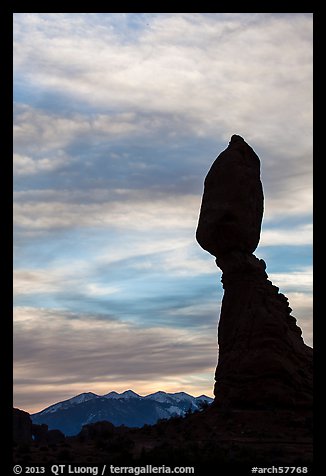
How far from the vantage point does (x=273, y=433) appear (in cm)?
3438

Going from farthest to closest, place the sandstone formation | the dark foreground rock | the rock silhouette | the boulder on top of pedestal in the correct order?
1. the sandstone formation
2. the boulder on top of pedestal
3. the rock silhouette
4. the dark foreground rock

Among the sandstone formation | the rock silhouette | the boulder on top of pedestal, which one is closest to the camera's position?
the rock silhouette

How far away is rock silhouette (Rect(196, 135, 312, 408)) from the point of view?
38.3 m

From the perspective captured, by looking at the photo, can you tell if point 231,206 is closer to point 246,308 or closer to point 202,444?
point 246,308

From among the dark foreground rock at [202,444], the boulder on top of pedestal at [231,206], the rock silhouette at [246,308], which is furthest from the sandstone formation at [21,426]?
the boulder on top of pedestal at [231,206]

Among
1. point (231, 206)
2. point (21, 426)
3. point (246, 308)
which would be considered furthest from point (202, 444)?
point (21, 426)

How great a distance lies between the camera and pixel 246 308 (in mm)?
40438

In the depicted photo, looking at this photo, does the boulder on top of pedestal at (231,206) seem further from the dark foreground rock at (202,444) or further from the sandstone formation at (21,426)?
the sandstone formation at (21,426)

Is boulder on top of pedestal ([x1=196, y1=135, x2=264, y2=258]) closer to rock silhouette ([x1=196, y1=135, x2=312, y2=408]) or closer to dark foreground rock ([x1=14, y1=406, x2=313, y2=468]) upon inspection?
rock silhouette ([x1=196, y1=135, x2=312, y2=408])

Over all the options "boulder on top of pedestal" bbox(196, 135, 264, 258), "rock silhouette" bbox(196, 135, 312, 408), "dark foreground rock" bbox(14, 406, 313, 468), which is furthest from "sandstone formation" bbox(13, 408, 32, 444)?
"boulder on top of pedestal" bbox(196, 135, 264, 258)

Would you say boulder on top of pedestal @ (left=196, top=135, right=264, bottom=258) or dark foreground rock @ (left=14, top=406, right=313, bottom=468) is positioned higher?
boulder on top of pedestal @ (left=196, top=135, right=264, bottom=258)

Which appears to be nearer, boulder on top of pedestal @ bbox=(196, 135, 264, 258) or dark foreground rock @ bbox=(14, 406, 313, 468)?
dark foreground rock @ bbox=(14, 406, 313, 468)
